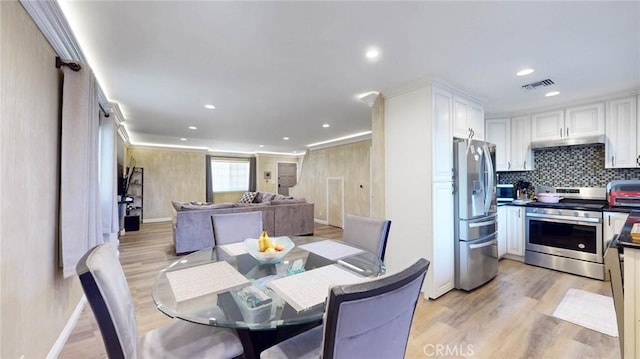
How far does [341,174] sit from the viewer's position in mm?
6820

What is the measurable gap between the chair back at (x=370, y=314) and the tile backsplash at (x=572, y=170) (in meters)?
4.30

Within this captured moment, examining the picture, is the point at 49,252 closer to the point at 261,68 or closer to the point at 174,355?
the point at 174,355

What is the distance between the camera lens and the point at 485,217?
10.1 ft

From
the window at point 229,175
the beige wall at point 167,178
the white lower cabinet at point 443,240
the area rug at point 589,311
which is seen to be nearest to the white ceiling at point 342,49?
the white lower cabinet at point 443,240

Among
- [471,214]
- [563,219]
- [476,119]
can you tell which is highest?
[476,119]

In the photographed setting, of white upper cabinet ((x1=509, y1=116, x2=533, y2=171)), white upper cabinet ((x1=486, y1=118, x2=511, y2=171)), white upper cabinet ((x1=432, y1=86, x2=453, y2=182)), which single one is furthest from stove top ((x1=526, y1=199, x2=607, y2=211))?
white upper cabinet ((x1=432, y1=86, x2=453, y2=182))

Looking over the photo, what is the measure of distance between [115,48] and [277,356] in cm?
258

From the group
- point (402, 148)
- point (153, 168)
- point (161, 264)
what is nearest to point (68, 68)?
point (161, 264)

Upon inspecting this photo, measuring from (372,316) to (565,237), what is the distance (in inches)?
156

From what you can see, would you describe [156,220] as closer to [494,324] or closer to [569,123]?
[494,324]

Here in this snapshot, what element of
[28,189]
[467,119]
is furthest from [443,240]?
[28,189]

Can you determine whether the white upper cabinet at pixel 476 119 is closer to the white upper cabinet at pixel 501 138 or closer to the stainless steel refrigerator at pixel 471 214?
the stainless steel refrigerator at pixel 471 214

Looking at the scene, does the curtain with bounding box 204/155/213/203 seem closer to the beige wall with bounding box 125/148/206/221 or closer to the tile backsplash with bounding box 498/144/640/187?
the beige wall with bounding box 125/148/206/221

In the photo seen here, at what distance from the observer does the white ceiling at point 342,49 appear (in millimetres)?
1645
